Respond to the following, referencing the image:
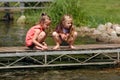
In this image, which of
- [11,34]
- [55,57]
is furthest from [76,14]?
[55,57]

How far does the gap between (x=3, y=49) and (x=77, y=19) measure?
12243 millimetres

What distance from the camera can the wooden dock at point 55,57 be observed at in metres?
15.0

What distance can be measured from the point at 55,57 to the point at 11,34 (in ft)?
32.8

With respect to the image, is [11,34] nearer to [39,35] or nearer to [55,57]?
[55,57]

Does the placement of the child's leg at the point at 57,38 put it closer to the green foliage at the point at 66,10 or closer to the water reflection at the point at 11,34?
the water reflection at the point at 11,34

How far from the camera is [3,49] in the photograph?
1583 cm

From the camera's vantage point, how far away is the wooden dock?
1502 centimetres

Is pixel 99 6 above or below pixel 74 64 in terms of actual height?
above

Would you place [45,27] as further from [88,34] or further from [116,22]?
[116,22]

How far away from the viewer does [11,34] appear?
2608 cm

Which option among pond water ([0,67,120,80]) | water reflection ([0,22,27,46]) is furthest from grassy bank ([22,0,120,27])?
pond water ([0,67,120,80])

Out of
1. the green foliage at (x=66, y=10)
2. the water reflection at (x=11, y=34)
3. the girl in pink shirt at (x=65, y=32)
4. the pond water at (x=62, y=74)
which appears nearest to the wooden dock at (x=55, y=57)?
the pond water at (x=62, y=74)

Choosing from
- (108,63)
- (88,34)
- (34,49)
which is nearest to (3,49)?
(34,49)

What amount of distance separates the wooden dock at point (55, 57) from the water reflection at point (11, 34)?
5742 millimetres
